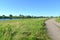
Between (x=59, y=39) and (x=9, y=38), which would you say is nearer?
(x=9, y=38)

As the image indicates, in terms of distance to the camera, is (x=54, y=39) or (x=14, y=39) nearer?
(x=14, y=39)

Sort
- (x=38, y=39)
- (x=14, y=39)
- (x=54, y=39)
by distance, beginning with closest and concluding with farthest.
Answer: (x=14, y=39) < (x=38, y=39) < (x=54, y=39)

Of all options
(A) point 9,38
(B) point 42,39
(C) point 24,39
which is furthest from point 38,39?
(A) point 9,38

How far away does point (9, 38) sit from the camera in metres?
10.8

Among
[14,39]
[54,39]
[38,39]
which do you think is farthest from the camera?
[54,39]

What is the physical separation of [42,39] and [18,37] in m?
2.03

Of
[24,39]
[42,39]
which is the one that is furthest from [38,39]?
[24,39]

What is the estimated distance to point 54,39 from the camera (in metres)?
13.1

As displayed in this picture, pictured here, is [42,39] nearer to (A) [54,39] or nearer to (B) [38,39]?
(B) [38,39]

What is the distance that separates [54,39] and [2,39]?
4506 mm

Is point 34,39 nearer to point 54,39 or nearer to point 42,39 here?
point 42,39

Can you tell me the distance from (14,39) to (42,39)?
7.72 feet

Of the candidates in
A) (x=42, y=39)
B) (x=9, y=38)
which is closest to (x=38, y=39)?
(x=42, y=39)

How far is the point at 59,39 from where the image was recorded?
13.2 meters
